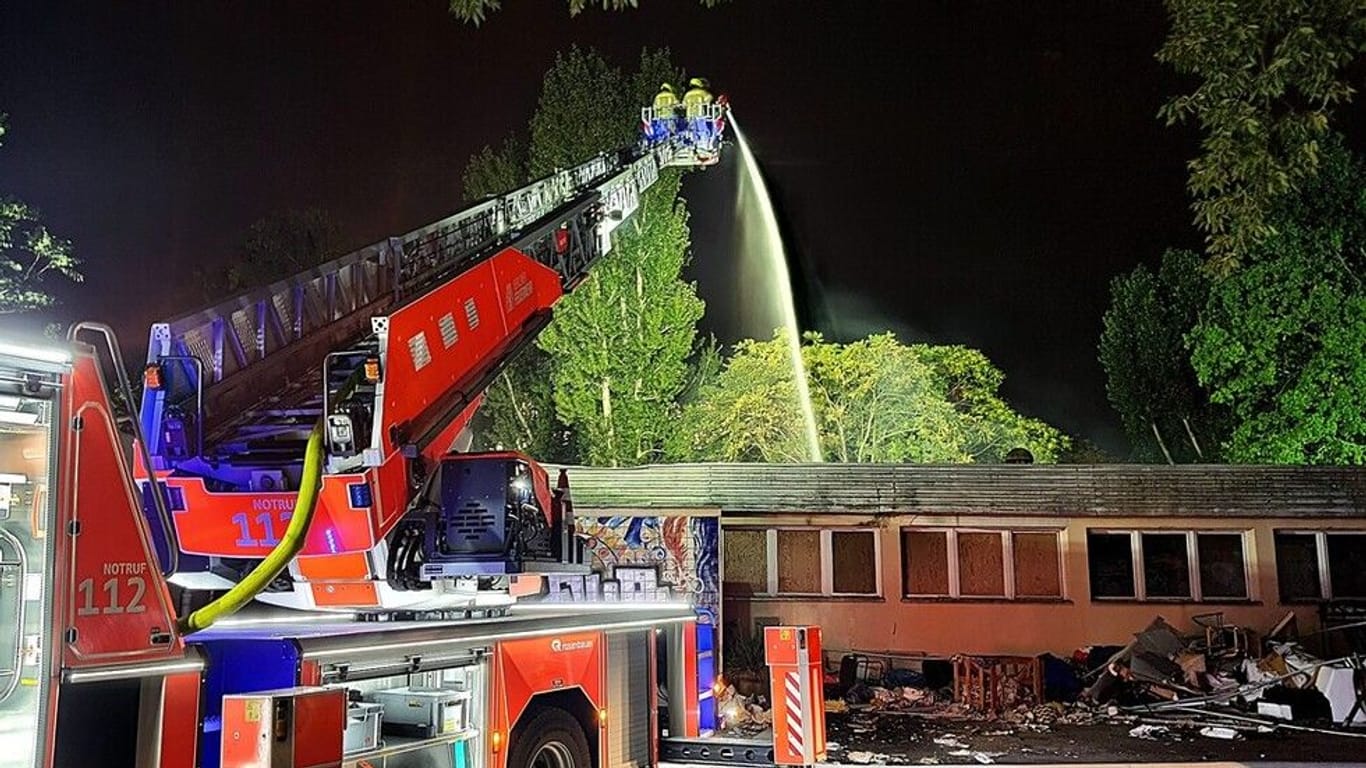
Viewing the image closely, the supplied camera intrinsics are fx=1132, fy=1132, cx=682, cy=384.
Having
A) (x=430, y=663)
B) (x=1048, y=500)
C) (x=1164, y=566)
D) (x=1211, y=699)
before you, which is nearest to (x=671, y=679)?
(x=430, y=663)

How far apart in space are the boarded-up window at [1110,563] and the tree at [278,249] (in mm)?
28153

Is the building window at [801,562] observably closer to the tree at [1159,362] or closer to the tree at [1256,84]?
the tree at [1256,84]

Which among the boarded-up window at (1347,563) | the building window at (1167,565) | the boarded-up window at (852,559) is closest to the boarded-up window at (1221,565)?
the building window at (1167,565)

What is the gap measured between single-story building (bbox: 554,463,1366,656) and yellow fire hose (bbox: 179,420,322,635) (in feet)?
36.5

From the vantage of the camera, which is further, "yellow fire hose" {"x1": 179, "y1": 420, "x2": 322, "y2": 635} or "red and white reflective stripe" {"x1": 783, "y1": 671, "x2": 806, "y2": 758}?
"red and white reflective stripe" {"x1": 783, "y1": 671, "x2": 806, "y2": 758}

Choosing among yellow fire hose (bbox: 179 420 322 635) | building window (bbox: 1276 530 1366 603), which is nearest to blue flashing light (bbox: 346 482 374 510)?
yellow fire hose (bbox: 179 420 322 635)

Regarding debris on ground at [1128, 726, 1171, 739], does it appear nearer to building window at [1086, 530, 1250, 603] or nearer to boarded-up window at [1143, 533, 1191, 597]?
building window at [1086, 530, 1250, 603]

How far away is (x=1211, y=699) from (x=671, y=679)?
8935 mm

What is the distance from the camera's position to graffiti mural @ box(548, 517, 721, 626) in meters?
16.7

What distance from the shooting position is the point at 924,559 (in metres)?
18.4

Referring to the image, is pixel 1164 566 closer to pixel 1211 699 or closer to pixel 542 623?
pixel 1211 699

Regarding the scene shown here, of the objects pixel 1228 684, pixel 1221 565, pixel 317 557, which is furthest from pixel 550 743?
pixel 1221 565

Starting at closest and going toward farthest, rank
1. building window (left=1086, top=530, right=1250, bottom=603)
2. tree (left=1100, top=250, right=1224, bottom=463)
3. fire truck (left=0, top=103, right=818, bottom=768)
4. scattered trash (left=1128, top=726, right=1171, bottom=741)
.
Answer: fire truck (left=0, top=103, right=818, bottom=768), scattered trash (left=1128, top=726, right=1171, bottom=741), building window (left=1086, top=530, right=1250, bottom=603), tree (left=1100, top=250, right=1224, bottom=463)

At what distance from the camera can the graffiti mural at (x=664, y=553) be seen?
54.9 ft
